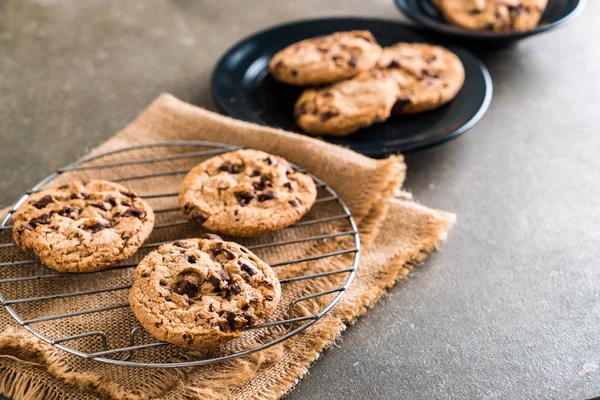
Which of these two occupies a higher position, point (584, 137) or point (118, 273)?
point (118, 273)

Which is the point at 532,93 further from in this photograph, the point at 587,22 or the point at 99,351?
the point at 99,351

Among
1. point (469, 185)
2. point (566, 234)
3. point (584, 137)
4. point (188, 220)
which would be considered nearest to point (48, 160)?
point (188, 220)

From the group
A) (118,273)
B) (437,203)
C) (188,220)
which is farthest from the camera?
(437,203)

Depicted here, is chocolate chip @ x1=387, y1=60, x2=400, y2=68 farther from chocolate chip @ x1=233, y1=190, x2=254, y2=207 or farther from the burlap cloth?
chocolate chip @ x1=233, y1=190, x2=254, y2=207

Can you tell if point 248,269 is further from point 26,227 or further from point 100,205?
point 26,227

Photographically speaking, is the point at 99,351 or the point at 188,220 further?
the point at 188,220

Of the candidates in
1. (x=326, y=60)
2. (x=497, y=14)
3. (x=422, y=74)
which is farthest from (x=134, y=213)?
(x=497, y=14)

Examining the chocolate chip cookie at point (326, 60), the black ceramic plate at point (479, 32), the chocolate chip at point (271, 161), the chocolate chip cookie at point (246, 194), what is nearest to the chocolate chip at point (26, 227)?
the chocolate chip cookie at point (246, 194)
